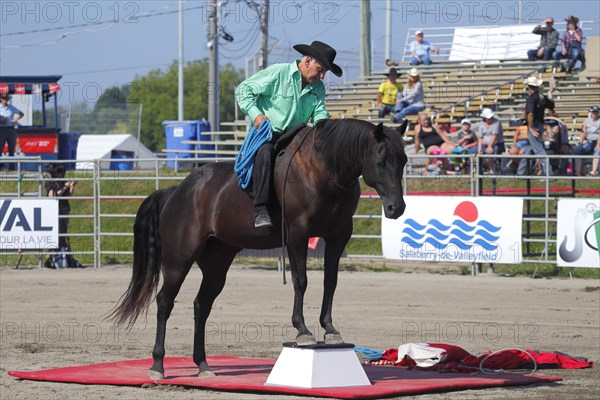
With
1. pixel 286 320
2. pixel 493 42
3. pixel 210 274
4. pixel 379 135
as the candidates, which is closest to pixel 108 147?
pixel 493 42

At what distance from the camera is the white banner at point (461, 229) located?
1612cm

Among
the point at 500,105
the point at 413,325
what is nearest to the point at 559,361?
the point at 413,325

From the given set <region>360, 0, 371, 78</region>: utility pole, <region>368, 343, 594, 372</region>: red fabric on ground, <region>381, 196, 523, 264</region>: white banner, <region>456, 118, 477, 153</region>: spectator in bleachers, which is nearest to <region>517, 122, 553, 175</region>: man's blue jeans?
<region>456, 118, 477, 153</region>: spectator in bleachers

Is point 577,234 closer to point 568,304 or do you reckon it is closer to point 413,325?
point 568,304

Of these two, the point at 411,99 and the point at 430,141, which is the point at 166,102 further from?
the point at 430,141

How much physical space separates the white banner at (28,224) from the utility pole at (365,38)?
15423mm

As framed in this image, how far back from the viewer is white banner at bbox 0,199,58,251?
716 inches

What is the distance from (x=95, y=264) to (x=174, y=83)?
6841cm

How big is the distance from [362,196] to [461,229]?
2.31 meters

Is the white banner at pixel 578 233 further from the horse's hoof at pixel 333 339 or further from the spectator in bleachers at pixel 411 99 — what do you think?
the horse's hoof at pixel 333 339

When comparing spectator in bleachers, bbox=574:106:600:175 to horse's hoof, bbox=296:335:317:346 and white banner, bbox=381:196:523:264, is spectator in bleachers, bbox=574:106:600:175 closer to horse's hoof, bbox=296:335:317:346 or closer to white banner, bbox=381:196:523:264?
white banner, bbox=381:196:523:264

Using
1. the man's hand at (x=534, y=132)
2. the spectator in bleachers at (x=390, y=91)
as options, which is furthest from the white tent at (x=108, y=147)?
the man's hand at (x=534, y=132)

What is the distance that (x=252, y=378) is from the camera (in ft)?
27.1

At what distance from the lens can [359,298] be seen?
14.5 metres
